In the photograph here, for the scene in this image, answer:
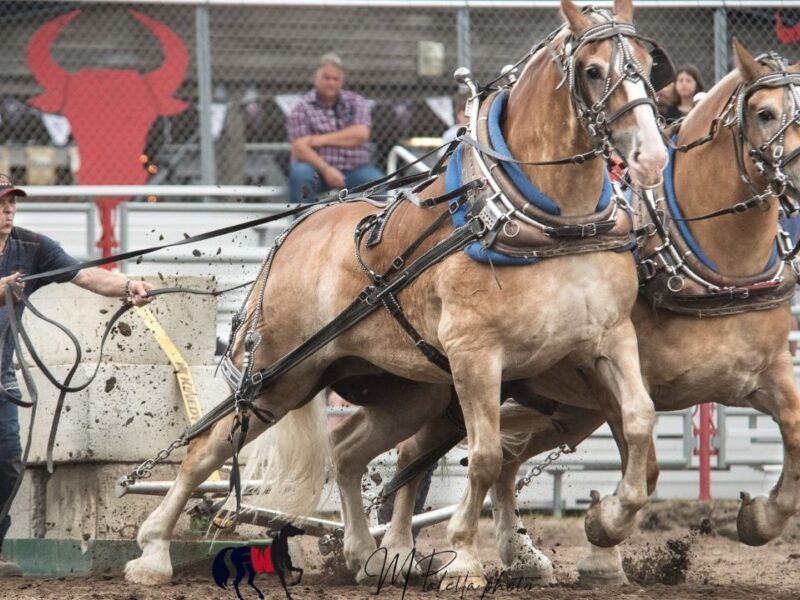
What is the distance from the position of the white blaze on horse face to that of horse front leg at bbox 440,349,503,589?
833 millimetres

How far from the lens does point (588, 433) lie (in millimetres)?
6656

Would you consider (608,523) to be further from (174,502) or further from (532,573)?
(174,502)

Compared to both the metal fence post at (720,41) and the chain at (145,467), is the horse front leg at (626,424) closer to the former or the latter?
the chain at (145,467)

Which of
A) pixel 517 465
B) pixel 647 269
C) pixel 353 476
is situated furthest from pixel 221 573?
pixel 647 269

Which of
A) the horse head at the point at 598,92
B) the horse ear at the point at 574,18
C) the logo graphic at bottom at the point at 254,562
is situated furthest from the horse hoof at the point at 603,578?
the horse ear at the point at 574,18

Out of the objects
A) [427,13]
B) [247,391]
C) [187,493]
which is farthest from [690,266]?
[427,13]

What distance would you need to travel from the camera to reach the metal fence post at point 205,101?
9.52 metres

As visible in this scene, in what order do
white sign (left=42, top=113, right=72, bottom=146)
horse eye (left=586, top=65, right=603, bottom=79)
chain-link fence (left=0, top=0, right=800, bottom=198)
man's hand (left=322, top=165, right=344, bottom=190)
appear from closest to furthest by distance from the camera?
horse eye (left=586, top=65, right=603, bottom=79), man's hand (left=322, top=165, right=344, bottom=190), chain-link fence (left=0, top=0, right=800, bottom=198), white sign (left=42, top=113, right=72, bottom=146)

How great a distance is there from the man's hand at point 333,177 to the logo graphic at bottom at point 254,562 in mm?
3586

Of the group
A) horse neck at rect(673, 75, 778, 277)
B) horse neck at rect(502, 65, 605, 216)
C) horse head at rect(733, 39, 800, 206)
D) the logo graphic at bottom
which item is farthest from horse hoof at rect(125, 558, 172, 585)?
horse head at rect(733, 39, 800, 206)

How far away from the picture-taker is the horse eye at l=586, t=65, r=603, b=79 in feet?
16.7

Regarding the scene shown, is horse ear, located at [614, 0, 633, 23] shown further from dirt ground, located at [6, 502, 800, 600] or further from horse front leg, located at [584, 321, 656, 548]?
dirt ground, located at [6, 502, 800, 600]

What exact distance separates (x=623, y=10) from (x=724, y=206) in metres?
0.89

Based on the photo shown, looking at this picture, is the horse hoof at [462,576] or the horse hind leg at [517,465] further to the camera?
the horse hind leg at [517,465]
